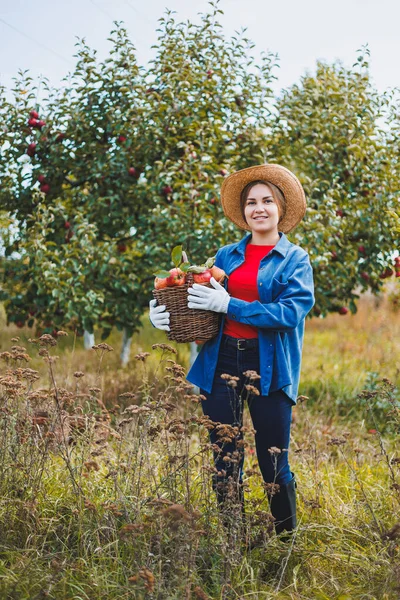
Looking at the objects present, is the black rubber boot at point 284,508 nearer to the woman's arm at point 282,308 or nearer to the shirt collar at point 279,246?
the woman's arm at point 282,308

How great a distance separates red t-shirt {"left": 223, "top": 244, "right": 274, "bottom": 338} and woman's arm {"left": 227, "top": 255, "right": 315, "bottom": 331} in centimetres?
10

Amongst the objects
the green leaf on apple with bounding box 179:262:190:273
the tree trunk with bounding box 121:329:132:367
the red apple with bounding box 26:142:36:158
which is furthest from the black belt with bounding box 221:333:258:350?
the tree trunk with bounding box 121:329:132:367

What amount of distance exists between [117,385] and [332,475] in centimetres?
232

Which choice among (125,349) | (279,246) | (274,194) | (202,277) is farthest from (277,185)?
(125,349)

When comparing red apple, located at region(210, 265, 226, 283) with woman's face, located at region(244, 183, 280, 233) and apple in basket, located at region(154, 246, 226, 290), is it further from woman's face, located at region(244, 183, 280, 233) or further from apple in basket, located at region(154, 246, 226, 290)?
→ woman's face, located at region(244, 183, 280, 233)

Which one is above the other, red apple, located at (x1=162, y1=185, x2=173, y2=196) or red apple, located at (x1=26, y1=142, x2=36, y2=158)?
red apple, located at (x1=26, y1=142, x2=36, y2=158)

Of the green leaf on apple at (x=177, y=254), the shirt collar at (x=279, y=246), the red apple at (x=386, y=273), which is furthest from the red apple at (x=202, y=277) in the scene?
the red apple at (x=386, y=273)

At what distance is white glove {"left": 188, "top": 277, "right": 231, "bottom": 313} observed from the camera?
2.84 metres

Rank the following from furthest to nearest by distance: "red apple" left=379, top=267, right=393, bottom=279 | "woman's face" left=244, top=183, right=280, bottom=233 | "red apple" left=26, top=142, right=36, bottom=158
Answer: "red apple" left=379, top=267, right=393, bottom=279
"red apple" left=26, top=142, right=36, bottom=158
"woman's face" left=244, top=183, right=280, bottom=233

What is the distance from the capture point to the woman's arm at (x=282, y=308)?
2.82 m

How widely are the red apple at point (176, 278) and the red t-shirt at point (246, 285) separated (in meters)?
0.26

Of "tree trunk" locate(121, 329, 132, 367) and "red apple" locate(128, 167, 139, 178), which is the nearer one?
"red apple" locate(128, 167, 139, 178)

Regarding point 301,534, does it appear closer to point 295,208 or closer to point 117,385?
point 295,208

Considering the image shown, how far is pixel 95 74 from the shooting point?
5789 mm
